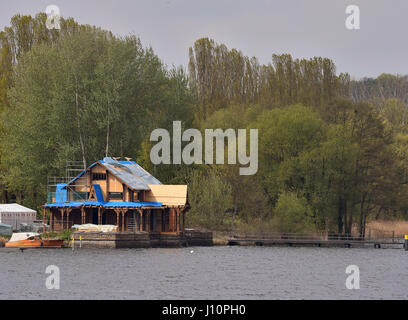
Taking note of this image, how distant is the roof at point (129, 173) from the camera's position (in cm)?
8833

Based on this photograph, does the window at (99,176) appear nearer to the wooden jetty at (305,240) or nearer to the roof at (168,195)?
the roof at (168,195)

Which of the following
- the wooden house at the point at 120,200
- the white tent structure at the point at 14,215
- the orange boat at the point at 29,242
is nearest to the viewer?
the orange boat at the point at 29,242

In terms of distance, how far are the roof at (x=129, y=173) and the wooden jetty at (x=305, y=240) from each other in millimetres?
11668

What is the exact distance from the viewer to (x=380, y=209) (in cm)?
10275

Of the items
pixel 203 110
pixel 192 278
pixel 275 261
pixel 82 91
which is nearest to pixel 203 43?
pixel 203 110

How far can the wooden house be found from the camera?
88062 mm

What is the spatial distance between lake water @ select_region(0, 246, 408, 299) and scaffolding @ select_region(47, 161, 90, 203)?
27.8 feet

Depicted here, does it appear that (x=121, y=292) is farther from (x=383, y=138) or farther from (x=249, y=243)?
(x=383, y=138)

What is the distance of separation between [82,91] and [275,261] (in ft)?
112

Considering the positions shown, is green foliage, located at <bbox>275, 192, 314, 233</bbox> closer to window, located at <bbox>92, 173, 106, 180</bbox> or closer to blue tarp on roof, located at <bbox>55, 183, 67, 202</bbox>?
window, located at <bbox>92, 173, 106, 180</bbox>

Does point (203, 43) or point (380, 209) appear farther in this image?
point (203, 43)

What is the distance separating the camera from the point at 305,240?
298 ft

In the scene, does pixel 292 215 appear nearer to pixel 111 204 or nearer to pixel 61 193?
pixel 111 204

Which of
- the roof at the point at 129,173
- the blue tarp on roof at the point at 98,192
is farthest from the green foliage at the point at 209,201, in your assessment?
the blue tarp on roof at the point at 98,192
